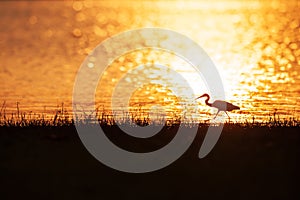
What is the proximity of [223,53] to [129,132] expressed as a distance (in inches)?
842

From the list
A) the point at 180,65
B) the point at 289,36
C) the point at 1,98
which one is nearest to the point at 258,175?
the point at 1,98

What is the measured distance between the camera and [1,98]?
67.4ft

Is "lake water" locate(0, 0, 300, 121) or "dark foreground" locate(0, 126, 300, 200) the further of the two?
"lake water" locate(0, 0, 300, 121)

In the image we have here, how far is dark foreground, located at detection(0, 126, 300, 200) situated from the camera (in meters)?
10.6

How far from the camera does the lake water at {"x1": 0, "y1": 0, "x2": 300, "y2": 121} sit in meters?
20.4

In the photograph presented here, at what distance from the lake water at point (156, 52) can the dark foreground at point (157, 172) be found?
15.8 ft

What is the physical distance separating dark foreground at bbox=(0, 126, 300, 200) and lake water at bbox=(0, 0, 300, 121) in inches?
189

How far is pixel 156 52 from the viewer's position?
110 feet

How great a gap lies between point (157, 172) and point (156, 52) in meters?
22.5

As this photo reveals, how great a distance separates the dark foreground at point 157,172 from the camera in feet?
34.8

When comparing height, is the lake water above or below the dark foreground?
above

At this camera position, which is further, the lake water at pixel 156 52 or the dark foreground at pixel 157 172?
the lake water at pixel 156 52

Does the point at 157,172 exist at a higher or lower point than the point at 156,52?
lower

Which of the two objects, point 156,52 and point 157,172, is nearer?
point 157,172
